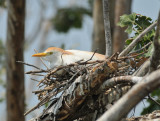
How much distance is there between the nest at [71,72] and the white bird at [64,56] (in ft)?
0.70

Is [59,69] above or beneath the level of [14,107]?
above

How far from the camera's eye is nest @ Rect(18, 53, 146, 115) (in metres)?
3.60

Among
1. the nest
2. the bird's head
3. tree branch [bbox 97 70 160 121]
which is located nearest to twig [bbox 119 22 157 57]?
the nest

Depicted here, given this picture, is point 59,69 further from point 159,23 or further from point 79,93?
point 159,23

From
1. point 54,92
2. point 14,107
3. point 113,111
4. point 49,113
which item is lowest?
point 14,107

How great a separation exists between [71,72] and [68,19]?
8.14 meters

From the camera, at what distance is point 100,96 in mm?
3793

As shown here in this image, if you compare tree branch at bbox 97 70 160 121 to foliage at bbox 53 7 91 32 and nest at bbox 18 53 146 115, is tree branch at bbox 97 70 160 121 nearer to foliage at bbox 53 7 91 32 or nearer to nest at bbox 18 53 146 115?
nest at bbox 18 53 146 115

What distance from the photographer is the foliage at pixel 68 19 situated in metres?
11.7

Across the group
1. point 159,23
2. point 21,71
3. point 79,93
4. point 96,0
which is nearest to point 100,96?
point 79,93

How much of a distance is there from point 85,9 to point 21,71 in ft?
20.4

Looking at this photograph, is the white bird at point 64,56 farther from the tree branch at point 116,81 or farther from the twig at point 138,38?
the tree branch at point 116,81

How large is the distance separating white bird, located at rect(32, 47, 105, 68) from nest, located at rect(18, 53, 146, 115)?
214 millimetres

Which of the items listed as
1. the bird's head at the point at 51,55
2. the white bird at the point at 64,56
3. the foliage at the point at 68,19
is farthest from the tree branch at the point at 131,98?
the foliage at the point at 68,19
